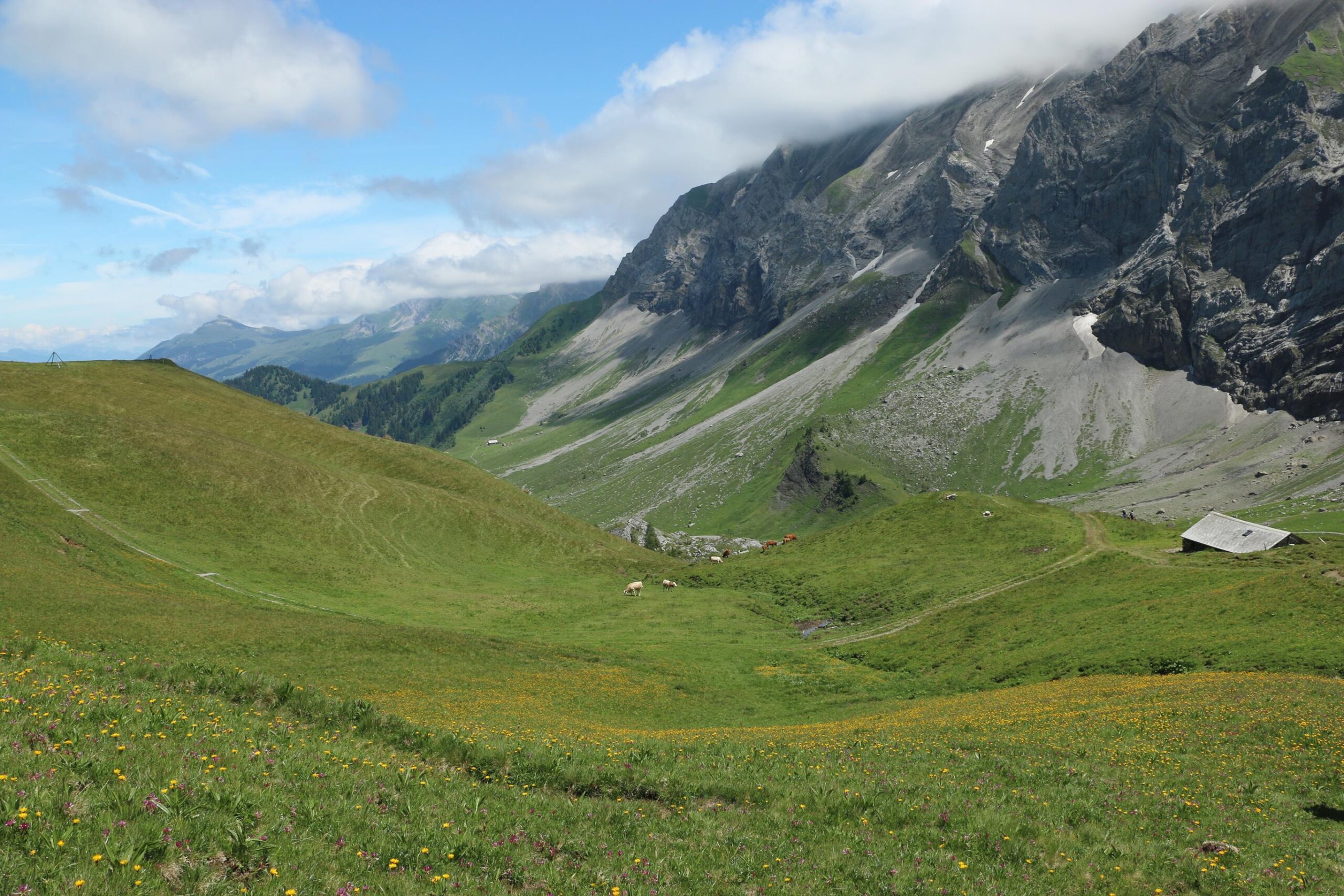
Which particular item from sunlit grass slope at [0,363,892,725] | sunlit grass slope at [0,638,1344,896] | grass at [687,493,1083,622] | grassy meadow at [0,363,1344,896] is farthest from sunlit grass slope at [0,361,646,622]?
sunlit grass slope at [0,638,1344,896]

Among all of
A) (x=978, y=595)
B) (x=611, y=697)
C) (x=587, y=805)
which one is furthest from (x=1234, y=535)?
(x=587, y=805)

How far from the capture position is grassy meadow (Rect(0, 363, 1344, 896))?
48.9ft

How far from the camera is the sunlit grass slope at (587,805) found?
506 inches

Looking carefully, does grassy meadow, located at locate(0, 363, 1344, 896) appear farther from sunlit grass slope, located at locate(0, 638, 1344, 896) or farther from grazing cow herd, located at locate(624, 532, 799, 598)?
grazing cow herd, located at locate(624, 532, 799, 598)

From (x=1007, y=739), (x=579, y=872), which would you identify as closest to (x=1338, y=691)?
(x=1007, y=739)

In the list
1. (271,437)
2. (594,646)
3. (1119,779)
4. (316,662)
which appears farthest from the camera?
(271,437)

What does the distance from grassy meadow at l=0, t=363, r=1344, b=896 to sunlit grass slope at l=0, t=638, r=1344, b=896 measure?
105mm

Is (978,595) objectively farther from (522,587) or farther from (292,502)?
(292,502)

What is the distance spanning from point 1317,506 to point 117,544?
238 meters

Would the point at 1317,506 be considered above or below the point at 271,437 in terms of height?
below

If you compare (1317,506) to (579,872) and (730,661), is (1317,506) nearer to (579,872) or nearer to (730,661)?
(730,661)

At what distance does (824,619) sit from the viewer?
3359 inches

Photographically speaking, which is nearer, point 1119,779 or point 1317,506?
point 1119,779

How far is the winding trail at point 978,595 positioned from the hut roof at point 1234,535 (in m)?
9.01
